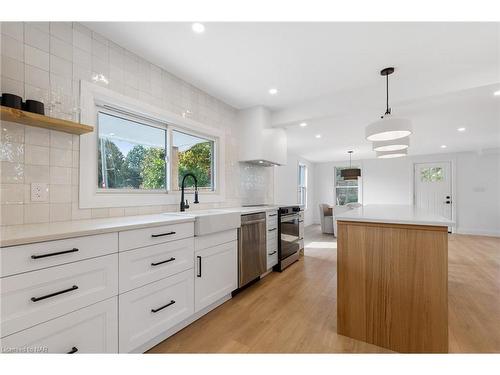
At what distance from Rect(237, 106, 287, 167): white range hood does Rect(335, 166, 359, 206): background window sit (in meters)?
5.56

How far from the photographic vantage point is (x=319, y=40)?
6.23 ft

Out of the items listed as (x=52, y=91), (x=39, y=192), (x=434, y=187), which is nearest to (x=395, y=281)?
(x=39, y=192)

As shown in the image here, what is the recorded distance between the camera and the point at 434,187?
684cm

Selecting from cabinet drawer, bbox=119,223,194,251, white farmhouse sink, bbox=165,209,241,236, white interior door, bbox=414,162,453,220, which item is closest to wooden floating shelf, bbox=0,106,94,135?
cabinet drawer, bbox=119,223,194,251

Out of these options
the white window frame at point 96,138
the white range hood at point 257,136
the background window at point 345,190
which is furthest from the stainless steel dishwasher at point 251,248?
the background window at point 345,190

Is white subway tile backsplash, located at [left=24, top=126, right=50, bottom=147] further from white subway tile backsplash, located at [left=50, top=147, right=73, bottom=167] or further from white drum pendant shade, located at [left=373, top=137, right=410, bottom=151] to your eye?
white drum pendant shade, located at [left=373, top=137, right=410, bottom=151]

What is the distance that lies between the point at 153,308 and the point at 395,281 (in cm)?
175

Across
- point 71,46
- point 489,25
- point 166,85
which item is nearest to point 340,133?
point 489,25

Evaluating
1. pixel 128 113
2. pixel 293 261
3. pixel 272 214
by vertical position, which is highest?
pixel 128 113

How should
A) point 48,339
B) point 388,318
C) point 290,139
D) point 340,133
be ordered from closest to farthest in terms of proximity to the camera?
point 48,339, point 388,318, point 340,133, point 290,139

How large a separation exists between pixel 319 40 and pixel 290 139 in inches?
128

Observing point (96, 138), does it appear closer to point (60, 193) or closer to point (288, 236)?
point (60, 193)

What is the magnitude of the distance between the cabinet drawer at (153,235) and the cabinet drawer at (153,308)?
29 cm
